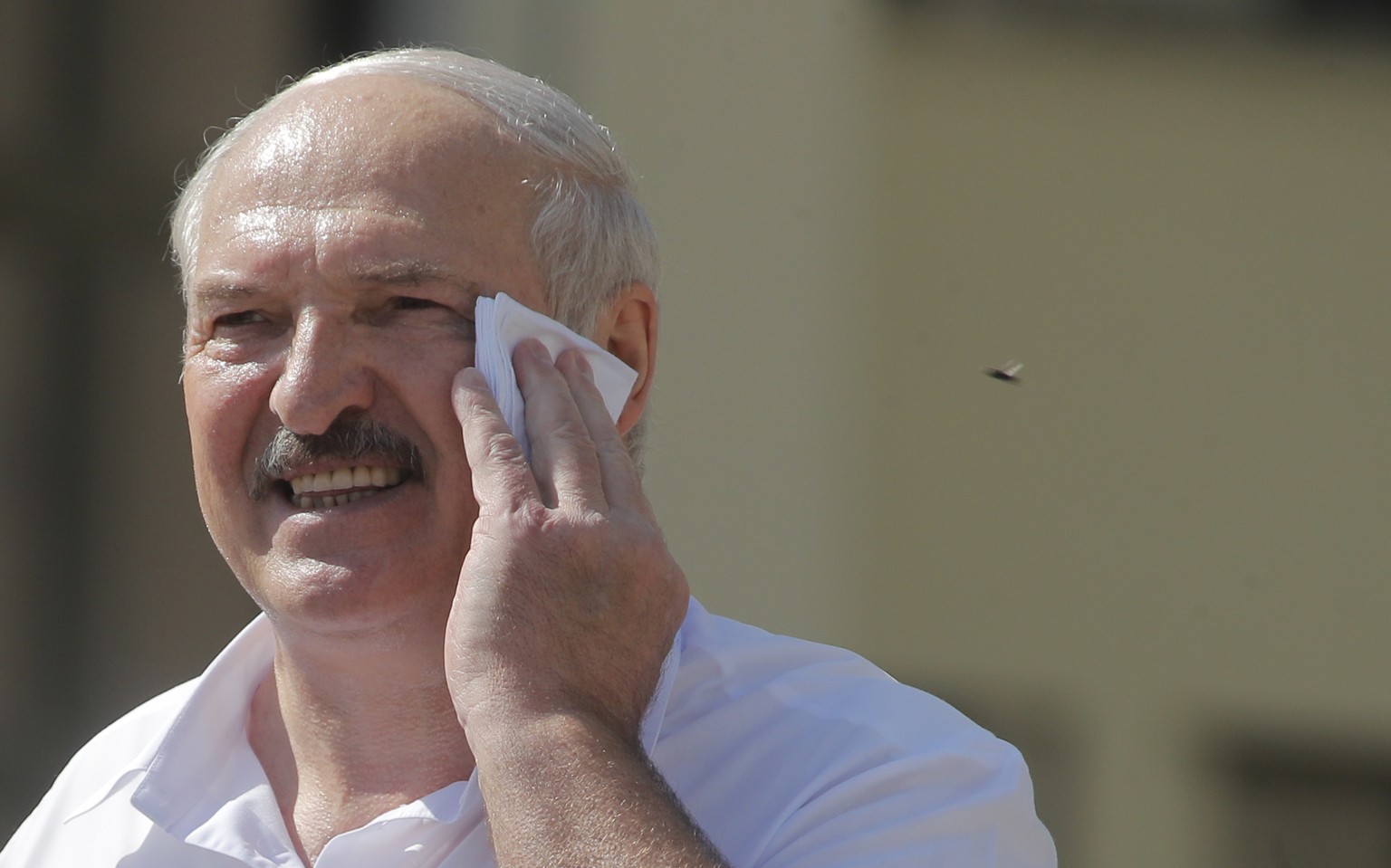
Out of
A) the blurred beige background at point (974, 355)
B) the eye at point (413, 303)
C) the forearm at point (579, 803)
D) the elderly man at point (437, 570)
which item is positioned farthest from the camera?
the blurred beige background at point (974, 355)

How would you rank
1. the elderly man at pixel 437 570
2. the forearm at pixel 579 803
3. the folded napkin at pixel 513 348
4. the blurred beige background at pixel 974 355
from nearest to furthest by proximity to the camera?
the forearm at pixel 579 803 → the elderly man at pixel 437 570 → the folded napkin at pixel 513 348 → the blurred beige background at pixel 974 355

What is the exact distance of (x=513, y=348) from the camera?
229cm

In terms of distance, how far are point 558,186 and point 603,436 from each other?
19.1 inches

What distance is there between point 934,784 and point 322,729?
0.83m

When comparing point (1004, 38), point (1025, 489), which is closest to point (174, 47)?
point (1004, 38)

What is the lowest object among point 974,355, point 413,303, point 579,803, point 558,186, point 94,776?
point 974,355

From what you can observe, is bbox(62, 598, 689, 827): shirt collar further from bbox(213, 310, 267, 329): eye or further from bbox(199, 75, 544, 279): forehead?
bbox(199, 75, 544, 279): forehead

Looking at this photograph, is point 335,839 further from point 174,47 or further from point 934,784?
point 174,47

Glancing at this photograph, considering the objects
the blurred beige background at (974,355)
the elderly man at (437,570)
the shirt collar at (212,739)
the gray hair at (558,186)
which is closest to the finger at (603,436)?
the elderly man at (437,570)

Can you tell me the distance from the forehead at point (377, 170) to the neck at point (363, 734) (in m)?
0.54

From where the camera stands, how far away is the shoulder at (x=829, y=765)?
6.74ft

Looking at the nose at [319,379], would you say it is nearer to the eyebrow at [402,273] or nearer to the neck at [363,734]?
the eyebrow at [402,273]

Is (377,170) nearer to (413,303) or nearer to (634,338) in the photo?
(413,303)

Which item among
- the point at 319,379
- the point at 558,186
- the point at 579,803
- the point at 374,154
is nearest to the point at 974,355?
the point at 558,186
